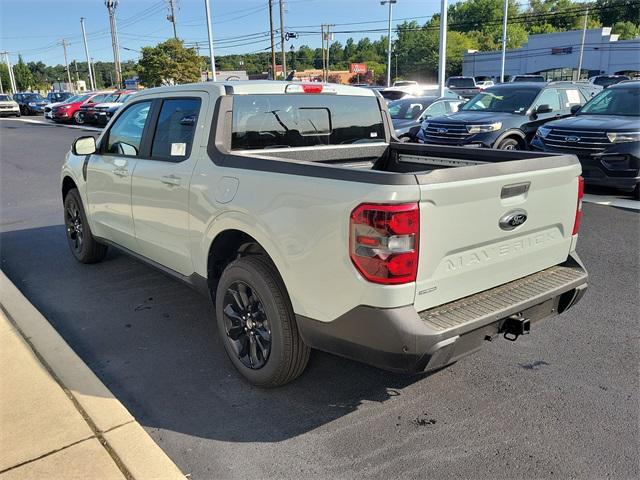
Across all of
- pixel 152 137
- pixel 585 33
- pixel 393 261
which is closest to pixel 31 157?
pixel 152 137

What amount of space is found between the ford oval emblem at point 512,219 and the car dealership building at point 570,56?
207 feet

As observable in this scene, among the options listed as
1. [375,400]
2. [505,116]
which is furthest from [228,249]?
[505,116]

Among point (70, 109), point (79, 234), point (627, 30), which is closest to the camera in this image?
point (79, 234)

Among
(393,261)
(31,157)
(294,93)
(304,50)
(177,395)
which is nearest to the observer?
(393,261)

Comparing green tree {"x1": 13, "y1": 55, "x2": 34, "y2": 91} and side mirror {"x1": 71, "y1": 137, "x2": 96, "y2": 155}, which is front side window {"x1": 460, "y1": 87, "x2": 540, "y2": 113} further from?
green tree {"x1": 13, "y1": 55, "x2": 34, "y2": 91}

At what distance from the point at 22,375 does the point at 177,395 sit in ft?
3.30

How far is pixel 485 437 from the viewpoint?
9.32 feet

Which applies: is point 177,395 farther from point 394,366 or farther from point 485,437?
point 485,437

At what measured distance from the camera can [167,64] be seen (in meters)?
44.9

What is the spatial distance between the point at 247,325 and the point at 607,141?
7.17 metres

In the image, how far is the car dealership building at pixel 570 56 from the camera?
59.9 m

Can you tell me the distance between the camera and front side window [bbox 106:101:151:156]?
4.45 metres

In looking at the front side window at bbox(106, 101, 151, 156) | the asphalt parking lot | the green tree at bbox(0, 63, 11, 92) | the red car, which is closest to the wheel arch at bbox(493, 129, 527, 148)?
→ the asphalt parking lot

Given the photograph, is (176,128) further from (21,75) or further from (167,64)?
(21,75)
